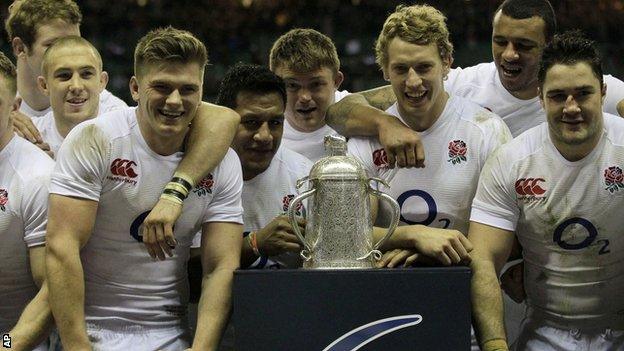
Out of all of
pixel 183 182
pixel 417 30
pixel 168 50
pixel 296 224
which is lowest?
pixel 296 224

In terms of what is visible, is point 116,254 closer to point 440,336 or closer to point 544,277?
point 440,336

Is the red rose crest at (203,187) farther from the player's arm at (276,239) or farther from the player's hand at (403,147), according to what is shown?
the player's hand at (403,147)

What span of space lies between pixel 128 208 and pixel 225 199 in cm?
35

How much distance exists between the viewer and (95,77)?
198 inches

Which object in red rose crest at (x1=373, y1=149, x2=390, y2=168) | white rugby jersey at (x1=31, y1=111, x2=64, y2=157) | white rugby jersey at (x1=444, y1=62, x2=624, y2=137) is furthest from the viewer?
white rugby jersey at (x1=31, y1=111, x2=64, y2=157)

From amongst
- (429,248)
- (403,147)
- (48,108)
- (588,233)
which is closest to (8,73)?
(48,108)

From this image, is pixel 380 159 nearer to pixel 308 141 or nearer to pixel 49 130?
pixel 308 141

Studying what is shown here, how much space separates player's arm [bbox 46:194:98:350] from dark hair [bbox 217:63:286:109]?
91 cm

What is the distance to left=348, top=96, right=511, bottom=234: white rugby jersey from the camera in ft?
A: 14.4

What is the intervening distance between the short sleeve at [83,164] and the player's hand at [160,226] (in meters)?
0.27

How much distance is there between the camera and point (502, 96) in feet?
16.7

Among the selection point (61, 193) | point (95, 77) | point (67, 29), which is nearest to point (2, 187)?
point (61, 193)

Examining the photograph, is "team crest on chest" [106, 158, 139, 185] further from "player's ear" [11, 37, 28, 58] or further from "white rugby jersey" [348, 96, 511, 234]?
"player's ear" [11, 37, 28, 58]

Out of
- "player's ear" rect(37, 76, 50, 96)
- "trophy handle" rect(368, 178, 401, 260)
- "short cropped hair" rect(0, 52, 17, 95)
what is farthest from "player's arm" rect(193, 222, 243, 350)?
"player's ear" rect(37, 76, 50, 96)
